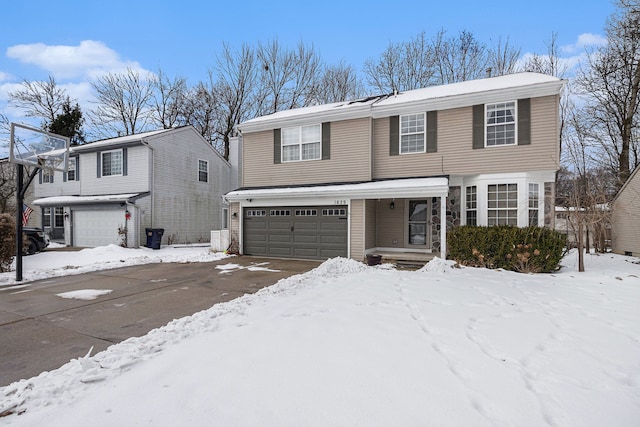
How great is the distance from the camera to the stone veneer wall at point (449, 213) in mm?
10516

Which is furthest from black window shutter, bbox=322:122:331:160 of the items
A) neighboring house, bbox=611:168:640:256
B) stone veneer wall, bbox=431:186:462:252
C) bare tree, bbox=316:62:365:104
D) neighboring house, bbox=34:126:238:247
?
bare tree, bbox=316:62:365:104

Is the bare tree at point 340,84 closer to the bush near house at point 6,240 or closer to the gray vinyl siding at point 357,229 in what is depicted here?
the gray vinyl siding at point 357,229

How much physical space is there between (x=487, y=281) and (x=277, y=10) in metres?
16.0

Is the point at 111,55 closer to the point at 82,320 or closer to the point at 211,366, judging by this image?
the point at 82,320

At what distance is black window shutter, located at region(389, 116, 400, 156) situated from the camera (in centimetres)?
1106

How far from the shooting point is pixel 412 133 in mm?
10867

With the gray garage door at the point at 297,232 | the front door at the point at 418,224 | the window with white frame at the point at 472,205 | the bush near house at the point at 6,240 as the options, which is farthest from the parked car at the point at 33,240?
the window with white frame at the point at 472,205

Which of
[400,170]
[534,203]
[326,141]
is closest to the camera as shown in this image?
[534,203]

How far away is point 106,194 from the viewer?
16078 mm

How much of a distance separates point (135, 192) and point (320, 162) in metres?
9.51

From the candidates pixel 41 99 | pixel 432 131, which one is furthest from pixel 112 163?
pixel 41 99

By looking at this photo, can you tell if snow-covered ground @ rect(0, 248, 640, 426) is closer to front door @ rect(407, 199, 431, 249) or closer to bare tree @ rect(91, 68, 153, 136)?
front door @ rect(407, 199, 431, 249)

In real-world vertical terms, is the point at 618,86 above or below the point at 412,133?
above

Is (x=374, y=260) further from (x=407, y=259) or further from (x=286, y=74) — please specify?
(x=286, y=74)
